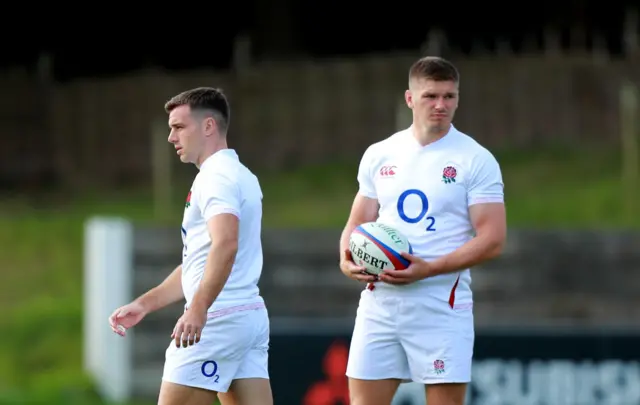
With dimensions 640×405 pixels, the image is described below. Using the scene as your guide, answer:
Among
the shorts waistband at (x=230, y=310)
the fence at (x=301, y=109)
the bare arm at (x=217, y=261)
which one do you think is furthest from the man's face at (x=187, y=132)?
the fence at (x=301, y=109)

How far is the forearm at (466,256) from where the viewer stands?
6.72 metres

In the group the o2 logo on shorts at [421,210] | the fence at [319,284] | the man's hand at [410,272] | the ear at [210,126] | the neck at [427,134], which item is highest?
the ear at [210,126]

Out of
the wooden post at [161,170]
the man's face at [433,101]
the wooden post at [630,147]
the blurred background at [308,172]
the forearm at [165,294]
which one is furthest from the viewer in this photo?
the wooden post at [161,170]

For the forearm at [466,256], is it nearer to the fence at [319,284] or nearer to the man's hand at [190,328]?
the man's hand at [190,328]

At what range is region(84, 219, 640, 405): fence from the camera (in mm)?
13773

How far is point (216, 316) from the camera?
6594 millimetres

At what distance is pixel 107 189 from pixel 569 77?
799cm

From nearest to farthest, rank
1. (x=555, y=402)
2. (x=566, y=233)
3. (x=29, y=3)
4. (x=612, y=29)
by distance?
(x=555, y=402)
(x=566, y=233)
(x=612, y=29)
(x=29, y=3)

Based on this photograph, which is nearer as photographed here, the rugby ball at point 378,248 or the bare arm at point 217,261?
the bare arm at point 217,261

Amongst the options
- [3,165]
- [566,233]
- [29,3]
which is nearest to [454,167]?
[566,233]

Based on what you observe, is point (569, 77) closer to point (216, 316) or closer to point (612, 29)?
point (612, 29)

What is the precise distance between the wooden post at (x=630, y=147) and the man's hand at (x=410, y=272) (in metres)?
13.1

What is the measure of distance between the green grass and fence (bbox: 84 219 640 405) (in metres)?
0.66

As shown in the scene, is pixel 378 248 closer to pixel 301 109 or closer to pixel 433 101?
pixel 433 101
